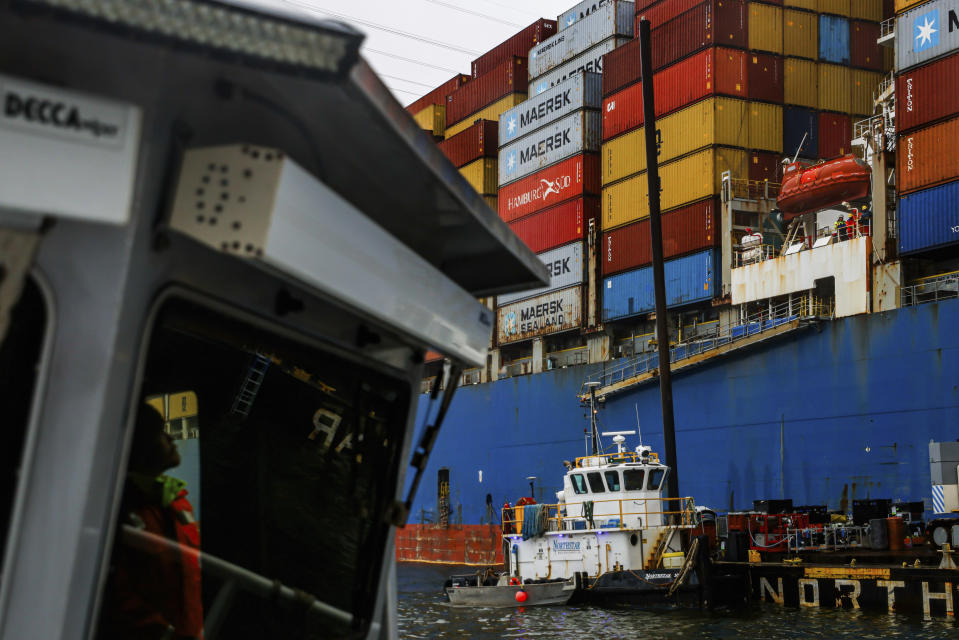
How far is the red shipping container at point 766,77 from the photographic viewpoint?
37.9 metres

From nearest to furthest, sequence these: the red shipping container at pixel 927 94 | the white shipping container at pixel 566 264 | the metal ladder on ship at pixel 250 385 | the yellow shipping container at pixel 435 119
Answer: the metal ladder on ship at pixel 250 385 < the red shipping container at pixel 927 94 < the white shipping container at pixel 566 264 < the yellow shipping container at pixel 435 119

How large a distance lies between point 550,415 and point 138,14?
40261 millimetres

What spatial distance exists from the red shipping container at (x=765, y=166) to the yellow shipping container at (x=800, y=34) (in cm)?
388

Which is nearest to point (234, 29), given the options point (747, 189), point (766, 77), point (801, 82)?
point (747, 189)

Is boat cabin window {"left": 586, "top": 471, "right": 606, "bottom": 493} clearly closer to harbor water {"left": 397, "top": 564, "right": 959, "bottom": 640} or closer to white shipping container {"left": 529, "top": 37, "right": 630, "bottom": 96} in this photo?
harbor water {"left": 397, "top": 564, "right": 959, "bottom": 640}

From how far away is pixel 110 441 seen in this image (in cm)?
256

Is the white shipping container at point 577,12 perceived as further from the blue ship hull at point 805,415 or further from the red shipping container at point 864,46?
the blue ship hull at point 805,415

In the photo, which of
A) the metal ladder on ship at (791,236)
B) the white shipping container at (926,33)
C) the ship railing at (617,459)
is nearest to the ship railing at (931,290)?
the metal ladder on ship at (791,236)

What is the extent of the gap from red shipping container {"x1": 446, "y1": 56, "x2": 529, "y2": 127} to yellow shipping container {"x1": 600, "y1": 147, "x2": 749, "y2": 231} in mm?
11728

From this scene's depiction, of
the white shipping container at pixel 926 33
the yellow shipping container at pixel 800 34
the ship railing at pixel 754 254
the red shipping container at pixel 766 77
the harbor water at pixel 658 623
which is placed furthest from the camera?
the yellow shipping container at pixel 800 34

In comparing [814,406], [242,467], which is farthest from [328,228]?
[814,406]

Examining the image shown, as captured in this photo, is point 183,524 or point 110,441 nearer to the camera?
point 110,441

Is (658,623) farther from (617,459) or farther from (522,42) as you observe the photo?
(522,42)

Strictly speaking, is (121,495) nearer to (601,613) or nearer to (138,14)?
(138,14)
